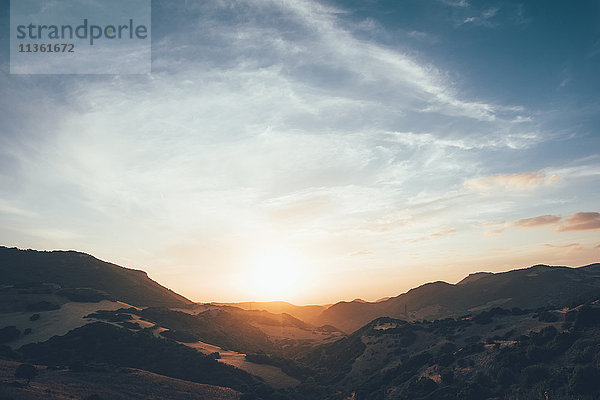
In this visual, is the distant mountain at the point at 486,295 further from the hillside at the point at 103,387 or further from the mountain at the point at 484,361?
the hillside at the point at 103,387

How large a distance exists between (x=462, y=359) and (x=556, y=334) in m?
9.80

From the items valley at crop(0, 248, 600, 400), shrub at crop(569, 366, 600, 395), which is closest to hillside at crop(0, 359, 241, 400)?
valley at crop(0, 248, 600, 400)

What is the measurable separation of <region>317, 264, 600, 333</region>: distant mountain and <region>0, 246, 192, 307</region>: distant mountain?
84768 millimetres

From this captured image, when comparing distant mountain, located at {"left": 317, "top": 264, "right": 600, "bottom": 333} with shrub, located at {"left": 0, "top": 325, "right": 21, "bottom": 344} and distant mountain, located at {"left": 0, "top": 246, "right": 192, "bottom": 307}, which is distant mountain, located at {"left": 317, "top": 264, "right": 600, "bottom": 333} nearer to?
distant mountain, located at {"left": 0, "top": 246, "right": 192, "bottom": 307}

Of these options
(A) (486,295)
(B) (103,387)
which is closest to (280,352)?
(B) (103,387)

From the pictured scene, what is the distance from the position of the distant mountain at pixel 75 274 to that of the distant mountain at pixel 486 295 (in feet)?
278

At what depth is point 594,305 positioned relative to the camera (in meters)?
40.3

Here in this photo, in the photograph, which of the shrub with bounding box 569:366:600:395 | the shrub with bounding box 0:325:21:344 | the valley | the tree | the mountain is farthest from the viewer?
the shrub with bounding box 0:325:21:344

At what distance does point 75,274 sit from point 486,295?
15295 cm

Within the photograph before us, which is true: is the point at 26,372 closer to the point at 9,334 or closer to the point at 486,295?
the point at 9,334

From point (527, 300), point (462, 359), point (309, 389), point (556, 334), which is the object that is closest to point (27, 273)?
point (309, 389)

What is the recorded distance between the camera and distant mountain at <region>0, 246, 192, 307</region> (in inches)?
4237

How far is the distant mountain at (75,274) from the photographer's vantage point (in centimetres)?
10762

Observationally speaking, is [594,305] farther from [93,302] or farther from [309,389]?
[93,302]
